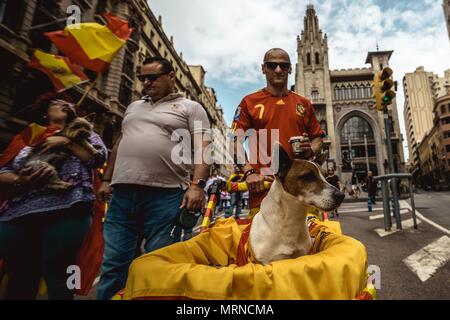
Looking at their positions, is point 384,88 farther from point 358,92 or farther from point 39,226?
point 358,92

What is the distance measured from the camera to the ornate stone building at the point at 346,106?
40281mm

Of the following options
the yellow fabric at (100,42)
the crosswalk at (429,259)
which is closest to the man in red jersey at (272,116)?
the crosswalk at (429,259)

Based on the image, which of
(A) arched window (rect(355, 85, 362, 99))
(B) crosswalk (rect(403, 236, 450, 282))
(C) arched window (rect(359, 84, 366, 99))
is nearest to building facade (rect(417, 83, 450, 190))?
(C) arched window (rect(359, 84, 366, 99))

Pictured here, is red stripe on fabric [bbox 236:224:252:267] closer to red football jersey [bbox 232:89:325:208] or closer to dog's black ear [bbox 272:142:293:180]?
red football jersey [bbox 232:89:325:208]

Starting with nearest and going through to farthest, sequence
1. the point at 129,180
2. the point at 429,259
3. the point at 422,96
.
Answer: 1. the point at 129,180
2. the point at 429,259
3. the point at 422,96

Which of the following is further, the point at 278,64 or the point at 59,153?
the point at 278,64

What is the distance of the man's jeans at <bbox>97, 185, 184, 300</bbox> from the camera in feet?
7.43

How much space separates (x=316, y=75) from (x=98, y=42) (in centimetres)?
4361

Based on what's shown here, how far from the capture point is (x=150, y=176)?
7.65ft

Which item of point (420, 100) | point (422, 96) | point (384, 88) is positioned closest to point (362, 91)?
point (384, 88)

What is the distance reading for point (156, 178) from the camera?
2348mm

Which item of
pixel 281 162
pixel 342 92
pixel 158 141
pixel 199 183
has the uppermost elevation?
pixel 342 92

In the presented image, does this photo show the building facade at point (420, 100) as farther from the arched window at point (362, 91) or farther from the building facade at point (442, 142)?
the arched window at point (362, 91)

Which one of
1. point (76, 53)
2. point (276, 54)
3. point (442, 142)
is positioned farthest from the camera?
point (442, 142)
